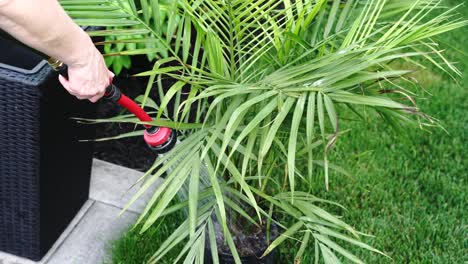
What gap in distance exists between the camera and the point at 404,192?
114 inches

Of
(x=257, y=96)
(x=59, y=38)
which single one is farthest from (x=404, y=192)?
(x=59, y=38)

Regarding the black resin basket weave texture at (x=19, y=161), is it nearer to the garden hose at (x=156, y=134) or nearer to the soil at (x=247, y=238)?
the garden hose at (x=156, y=134)

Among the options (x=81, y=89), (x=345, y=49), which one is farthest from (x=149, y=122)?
(x=345, y=49)

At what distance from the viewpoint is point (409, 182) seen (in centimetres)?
295

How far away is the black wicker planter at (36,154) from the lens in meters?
1.96

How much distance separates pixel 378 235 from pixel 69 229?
1.20 meters

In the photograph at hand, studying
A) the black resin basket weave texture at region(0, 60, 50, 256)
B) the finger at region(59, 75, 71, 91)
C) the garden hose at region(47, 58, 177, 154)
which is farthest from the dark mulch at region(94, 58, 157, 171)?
the finger at region(59, 75, 71, 91)

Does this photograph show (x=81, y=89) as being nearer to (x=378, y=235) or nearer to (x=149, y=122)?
(x=149, y=122)

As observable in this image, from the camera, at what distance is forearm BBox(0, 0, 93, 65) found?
1415 millimetres

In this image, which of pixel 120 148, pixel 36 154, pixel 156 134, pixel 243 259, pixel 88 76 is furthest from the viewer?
pixel 120 148

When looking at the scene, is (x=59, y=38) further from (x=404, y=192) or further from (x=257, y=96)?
(x=404, y=192)

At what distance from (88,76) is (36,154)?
528 mm

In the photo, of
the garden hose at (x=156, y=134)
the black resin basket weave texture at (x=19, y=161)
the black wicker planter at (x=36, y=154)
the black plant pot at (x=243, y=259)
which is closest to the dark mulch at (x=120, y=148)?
the black wicker planter at (x=36, y=154)

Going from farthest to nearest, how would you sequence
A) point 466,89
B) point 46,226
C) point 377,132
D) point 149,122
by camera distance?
1. point 466,89
2. point 377,132
3. point 46,226
4. point 149,122
